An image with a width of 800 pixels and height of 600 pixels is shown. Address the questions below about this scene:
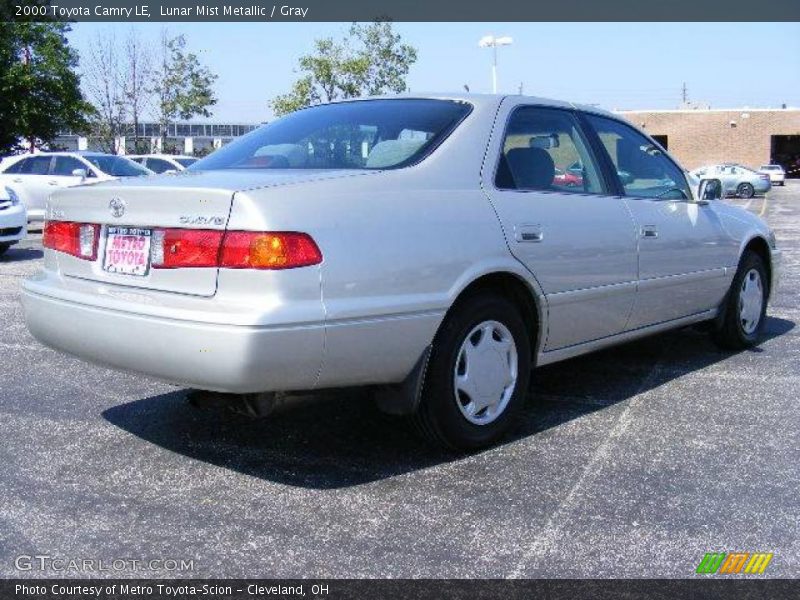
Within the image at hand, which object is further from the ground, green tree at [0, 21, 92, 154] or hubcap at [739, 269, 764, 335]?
green tree at [0, 21, 92, 154]

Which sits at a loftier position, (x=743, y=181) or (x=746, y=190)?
(x=743, y=181)

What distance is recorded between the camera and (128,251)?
3.51 m

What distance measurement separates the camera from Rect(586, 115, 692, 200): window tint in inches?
195

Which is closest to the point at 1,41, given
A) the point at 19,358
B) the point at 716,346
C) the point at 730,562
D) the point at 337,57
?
the point at 337,57

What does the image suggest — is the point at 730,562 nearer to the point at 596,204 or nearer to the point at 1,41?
the point at 596,204

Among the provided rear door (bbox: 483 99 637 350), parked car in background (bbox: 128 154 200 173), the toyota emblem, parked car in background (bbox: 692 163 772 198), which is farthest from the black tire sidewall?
parked car in background (bbox: 692 163 772 198)

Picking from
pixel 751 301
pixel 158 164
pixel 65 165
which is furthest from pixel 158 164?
pixel 751 301

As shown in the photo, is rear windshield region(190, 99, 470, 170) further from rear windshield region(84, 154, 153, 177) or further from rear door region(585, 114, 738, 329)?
rear windshield region(84, 154, 153, 177)

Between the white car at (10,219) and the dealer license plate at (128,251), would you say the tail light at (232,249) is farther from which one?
the white car at (10,219)

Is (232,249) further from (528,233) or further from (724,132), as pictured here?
(724,132)

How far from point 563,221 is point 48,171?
604 inches

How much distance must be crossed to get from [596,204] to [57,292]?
2.61m

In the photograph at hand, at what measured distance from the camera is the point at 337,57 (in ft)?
106

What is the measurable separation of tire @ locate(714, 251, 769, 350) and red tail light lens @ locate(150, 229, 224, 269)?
12.6 feet
